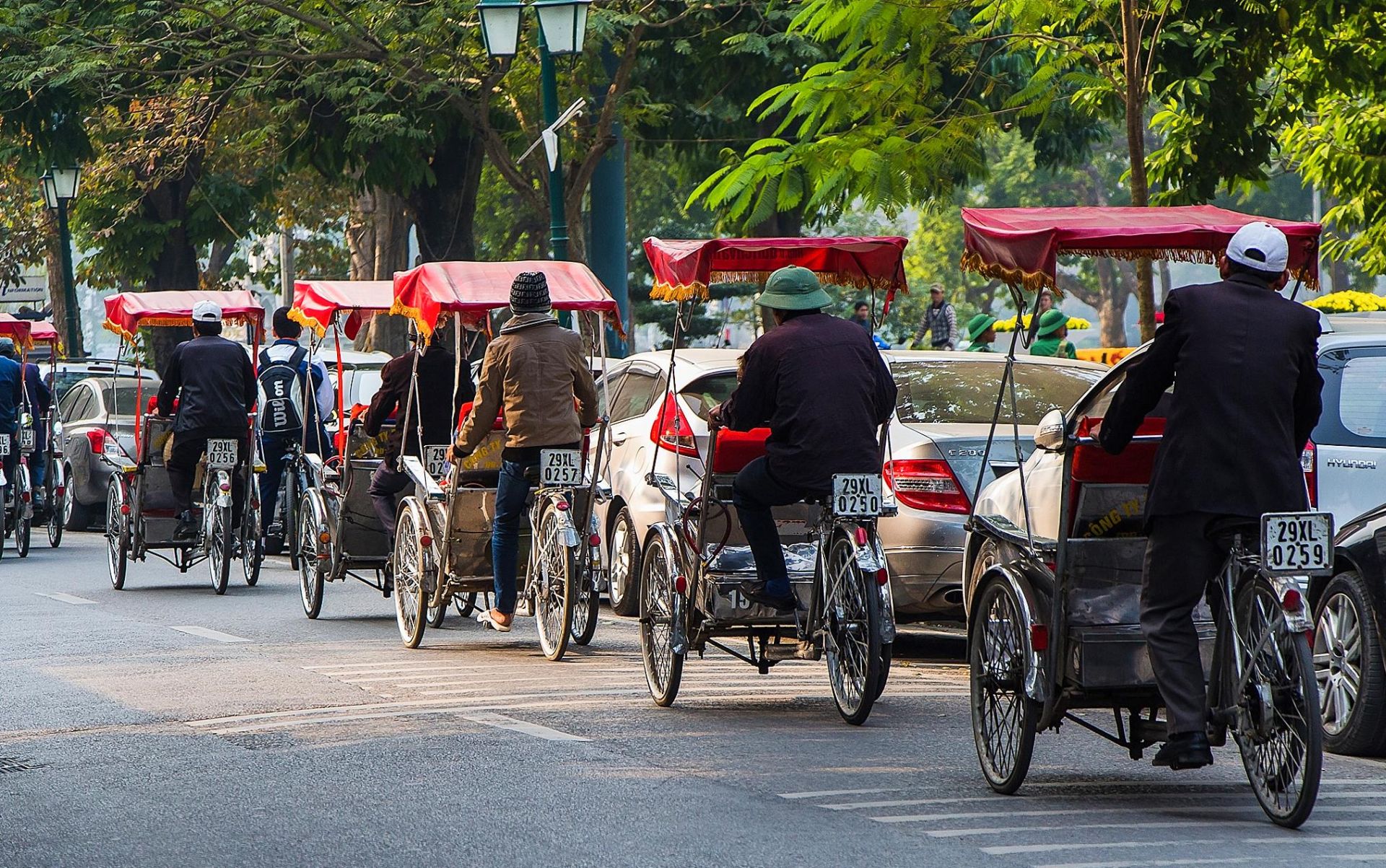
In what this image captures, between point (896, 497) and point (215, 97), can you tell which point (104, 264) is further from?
point (896, 497)

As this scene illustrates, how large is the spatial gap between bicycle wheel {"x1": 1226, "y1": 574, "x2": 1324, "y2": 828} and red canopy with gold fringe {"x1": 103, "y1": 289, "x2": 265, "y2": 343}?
1145 cm

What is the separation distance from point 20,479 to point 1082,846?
15.0 m

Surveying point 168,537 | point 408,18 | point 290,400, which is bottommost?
point 168,537

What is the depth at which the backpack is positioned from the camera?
15766mm

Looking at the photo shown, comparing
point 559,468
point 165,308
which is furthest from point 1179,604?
point 165,308

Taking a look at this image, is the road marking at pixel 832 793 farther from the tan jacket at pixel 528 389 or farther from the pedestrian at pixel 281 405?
the pedestrian at pixel 281 405

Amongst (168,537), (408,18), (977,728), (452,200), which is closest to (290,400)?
(168,537)

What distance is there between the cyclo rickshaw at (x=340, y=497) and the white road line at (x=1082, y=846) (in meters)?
6.43

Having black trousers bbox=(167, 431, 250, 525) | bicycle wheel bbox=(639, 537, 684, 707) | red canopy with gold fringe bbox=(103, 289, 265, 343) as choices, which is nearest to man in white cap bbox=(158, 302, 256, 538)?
black trousers bbox=(167, 431, 250, 525)

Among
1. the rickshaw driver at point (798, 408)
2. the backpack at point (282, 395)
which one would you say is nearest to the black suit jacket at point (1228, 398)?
the rickshaw driver at point (798, 408)

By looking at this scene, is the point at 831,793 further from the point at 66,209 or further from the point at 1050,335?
the point at 66,209

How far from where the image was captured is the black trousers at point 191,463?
14.9 metres

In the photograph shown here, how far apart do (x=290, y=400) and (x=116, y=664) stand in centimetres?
511

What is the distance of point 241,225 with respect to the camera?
30969 millimetres
